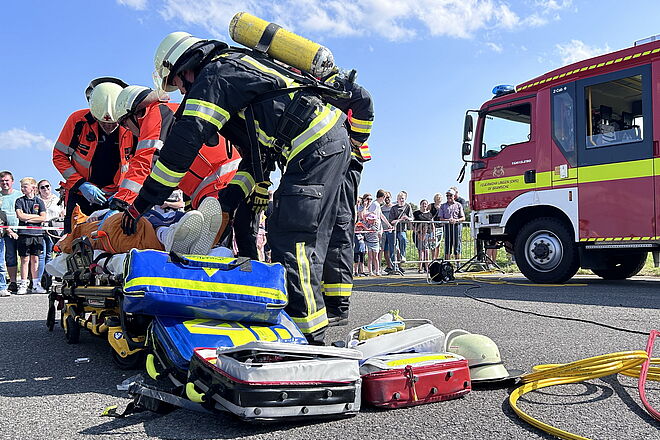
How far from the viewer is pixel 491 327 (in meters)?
4.20

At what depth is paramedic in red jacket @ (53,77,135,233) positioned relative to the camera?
4934mm

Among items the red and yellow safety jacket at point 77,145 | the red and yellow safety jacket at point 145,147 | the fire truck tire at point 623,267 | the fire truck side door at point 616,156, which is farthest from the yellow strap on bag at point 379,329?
the fire truck tire at point 623,267

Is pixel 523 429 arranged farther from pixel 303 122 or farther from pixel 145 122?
pixel 145 122

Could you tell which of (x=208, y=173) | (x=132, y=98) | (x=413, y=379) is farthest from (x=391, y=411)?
(x=132, y=98)

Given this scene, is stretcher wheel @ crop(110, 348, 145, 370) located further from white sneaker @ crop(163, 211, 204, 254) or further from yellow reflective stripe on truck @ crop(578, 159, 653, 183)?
yellow reflective stripe on truck @ crop(578, 159, 653, 183)

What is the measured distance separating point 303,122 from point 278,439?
1.76m

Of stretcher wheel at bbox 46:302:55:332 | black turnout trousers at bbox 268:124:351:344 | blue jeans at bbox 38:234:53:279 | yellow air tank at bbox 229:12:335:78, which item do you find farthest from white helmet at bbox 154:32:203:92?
blue jeans at bbox 38:234:53:279

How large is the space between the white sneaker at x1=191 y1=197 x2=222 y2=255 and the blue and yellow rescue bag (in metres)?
0.43

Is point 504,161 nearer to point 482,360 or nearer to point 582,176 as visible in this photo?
point 582,176

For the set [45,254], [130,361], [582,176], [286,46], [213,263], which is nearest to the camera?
[213,263]

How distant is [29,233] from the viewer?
852 centimetres

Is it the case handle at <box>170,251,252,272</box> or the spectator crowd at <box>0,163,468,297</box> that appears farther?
the spectator crowd at <box>0,163,468,297</box>

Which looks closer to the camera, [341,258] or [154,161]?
[341,258]

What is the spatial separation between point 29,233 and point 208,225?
6.56 meters
